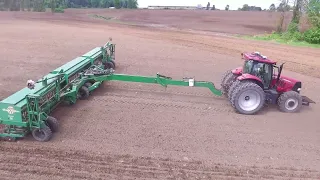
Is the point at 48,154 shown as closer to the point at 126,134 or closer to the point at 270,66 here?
the point at 126,134

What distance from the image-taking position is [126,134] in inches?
309

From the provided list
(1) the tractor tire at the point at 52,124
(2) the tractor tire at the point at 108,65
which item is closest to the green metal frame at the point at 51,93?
(1) the tractor tire at the point at 52,124

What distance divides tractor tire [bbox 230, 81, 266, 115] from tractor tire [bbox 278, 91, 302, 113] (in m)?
0.60

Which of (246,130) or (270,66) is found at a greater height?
(270,66)

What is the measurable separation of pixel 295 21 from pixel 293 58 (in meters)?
9.60

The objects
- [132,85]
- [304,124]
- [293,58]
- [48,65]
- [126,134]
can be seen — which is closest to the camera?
[126,134]

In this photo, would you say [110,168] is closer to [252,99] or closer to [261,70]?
[252,99]

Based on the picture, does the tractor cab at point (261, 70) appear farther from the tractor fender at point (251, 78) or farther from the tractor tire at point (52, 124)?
the tractor tire at point (52, 124)

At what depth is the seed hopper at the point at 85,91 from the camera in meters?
7.09

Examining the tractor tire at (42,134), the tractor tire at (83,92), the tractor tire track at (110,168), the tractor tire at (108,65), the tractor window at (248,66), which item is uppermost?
the tractor window at (248,66)

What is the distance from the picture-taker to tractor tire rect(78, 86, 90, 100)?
31.9 feet

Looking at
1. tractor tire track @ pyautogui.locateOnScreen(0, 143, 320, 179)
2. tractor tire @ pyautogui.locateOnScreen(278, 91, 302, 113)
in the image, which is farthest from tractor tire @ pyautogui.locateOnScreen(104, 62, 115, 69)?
tractor tire @ pyautogui.locateOnScreen(278, 91, 302, 113)

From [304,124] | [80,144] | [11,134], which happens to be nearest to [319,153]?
[304,124]

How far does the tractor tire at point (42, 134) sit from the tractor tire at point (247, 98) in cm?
472
